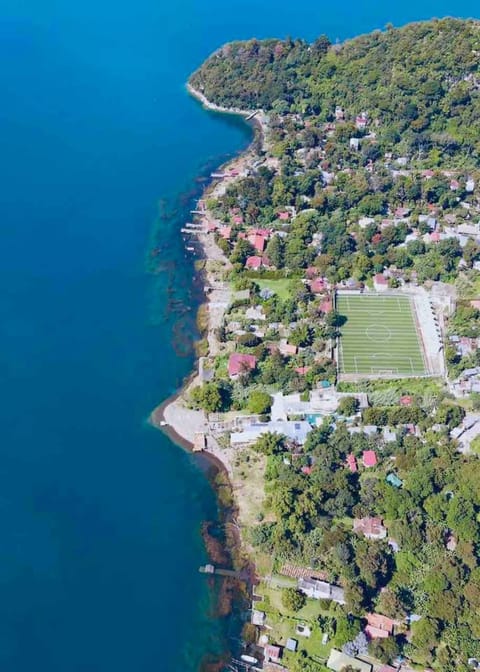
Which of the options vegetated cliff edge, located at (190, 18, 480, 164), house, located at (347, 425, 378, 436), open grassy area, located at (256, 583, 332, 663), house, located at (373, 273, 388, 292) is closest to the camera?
open grassy area, located at (256, 583, 332, 663)

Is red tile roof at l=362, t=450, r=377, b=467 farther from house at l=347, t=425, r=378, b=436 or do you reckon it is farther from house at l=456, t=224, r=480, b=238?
house at l=456, t=224, r=480, b=238

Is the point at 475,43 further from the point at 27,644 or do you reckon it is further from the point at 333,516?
the point at 27,644

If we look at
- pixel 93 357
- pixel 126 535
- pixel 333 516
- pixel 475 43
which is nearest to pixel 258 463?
pixel 333 516

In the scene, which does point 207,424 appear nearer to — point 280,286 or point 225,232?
point 280,286

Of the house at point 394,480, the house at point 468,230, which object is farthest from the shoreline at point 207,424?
the house at point 468,230

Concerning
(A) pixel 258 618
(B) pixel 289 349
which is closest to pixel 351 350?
(B) pixel 289 349

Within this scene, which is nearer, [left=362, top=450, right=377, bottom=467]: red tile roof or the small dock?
the small dock

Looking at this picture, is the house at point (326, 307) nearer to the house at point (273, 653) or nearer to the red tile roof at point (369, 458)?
the red tile roof at point (369, 458)

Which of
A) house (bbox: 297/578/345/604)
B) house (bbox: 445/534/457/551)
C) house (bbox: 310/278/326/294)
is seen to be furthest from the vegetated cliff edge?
house (bbox: 297/578/345/604)
